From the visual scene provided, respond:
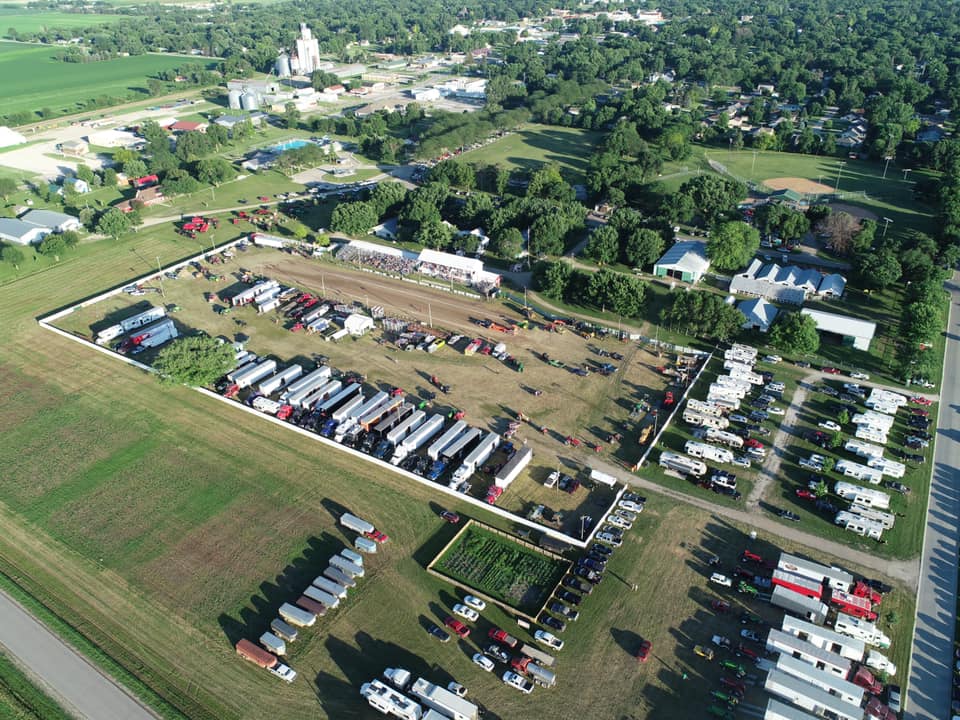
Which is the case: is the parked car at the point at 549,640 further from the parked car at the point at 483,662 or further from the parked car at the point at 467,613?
the parked car at the point at 467,613

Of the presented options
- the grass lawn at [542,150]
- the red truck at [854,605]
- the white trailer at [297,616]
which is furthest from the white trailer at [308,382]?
the grass lawn at [542,150]

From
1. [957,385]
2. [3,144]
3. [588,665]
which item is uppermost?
[3,144]

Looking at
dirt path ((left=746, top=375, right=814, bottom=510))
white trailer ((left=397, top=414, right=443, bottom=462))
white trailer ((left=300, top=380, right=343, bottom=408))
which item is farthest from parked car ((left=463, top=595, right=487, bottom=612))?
white trailer ((left=300, top=380, right=343, bottom=408))

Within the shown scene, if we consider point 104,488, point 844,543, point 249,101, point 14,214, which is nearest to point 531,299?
point 844,543

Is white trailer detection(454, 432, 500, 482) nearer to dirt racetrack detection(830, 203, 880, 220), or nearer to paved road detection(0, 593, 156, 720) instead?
paved road detection(0, 593, 156, 720)

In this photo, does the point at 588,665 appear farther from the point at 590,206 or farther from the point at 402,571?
the point at 590,206

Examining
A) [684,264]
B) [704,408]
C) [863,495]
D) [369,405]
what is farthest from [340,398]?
[684,264]

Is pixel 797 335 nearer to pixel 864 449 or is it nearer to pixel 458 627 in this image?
pixel 864 449
